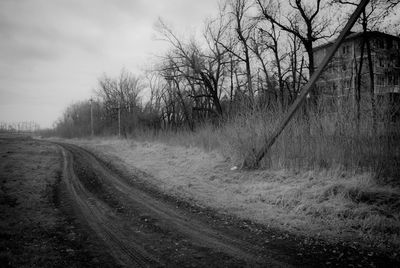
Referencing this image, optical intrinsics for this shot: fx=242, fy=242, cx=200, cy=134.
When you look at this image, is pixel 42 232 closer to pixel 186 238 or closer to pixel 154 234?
pixel 154 234

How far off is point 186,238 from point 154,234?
0.69m

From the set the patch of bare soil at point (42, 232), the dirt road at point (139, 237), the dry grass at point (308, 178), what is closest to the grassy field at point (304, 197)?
the dry grass at point (308, 178)

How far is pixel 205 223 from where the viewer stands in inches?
218

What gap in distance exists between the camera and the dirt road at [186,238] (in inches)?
153

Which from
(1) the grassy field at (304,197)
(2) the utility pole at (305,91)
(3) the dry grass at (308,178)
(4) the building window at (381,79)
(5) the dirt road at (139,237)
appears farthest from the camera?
(4) the building window at (381,79)

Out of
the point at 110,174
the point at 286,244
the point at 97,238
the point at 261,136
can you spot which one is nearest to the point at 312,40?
the point at 261,136

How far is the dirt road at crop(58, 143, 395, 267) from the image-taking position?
12.7 feet

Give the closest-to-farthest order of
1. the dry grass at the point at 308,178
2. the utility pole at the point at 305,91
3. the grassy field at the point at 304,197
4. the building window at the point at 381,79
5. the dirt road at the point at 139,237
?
the dirt road at the point at 139,237 < the grassy field at the point at 304,197 < the dry grass at the point at 308,178 < the utility pole at the point at 305,91 < the building window at the point at 381,79

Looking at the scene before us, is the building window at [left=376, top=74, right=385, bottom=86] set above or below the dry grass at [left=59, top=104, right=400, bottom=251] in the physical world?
above

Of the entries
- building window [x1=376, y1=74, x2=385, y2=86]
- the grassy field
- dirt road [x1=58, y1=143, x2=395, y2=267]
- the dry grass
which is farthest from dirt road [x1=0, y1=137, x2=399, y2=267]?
building window [x1=376, y1=74, x2=385, y2=86]

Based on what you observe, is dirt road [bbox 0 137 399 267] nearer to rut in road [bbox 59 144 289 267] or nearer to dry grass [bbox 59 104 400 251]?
rut in road [bbox 59 144 289 267]

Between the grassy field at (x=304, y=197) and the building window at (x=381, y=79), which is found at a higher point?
the building window at (x=381, y=79)

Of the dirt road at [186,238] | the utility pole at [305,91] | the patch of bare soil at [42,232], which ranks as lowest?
the dirt road at [186,238]

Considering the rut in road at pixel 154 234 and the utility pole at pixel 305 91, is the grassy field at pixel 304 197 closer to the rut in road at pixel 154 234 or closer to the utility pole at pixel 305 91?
the utility pole at pixel 305 91
